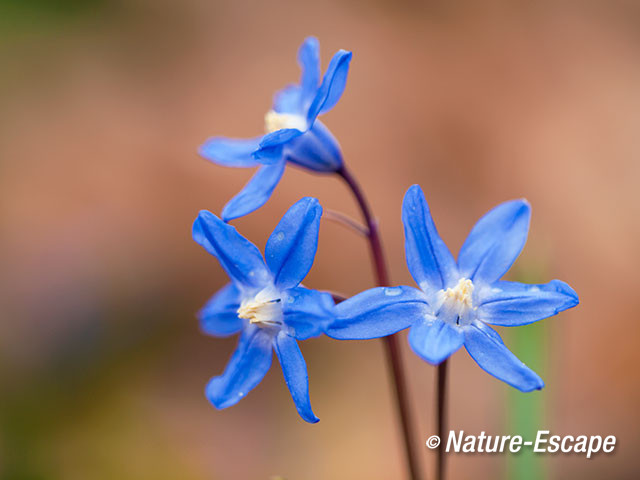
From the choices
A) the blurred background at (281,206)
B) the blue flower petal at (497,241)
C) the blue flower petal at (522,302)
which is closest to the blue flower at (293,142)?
the blue flower petal at (497,241)

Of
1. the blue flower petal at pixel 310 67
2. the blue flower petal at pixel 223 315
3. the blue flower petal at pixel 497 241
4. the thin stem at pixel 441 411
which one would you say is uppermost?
the blue flower petal at pixel 310 67

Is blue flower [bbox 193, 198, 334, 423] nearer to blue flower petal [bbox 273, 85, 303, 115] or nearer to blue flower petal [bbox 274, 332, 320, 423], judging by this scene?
blue flower petal [bbox 274, 332, 320, 423]

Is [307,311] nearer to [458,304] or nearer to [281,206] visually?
[458,304]

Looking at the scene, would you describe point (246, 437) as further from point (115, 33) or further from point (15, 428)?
point (115, 33)

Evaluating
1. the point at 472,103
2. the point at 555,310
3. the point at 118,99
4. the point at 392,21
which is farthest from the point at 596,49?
the point at 555,310

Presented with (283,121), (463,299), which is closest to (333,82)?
(283,121)

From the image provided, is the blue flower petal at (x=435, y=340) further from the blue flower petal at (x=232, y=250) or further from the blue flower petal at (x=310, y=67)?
the blue flower petal at (x=310, y=67)
